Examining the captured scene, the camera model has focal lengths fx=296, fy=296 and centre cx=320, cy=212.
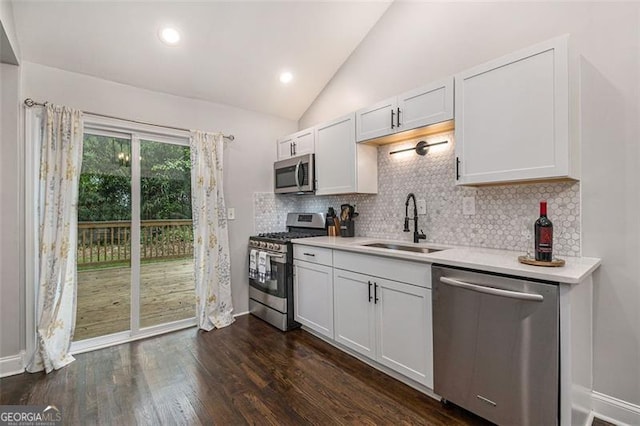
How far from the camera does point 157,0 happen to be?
2.27 m

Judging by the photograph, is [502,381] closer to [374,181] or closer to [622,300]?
[622,300]

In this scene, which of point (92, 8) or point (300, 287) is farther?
point (300, 287)

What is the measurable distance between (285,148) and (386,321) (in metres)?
2.44

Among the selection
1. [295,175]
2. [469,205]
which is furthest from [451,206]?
[295,175]

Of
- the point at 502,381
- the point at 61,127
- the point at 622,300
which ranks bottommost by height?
the point at 502,381

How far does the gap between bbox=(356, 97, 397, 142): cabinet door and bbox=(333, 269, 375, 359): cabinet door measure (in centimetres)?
123

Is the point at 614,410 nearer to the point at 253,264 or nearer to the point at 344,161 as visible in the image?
the point at 344,161

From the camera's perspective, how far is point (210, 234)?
319 centimetres

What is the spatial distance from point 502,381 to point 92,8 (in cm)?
364

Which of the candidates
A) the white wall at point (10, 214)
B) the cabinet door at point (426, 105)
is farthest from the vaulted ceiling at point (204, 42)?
the cabinet door at point (426, 105)

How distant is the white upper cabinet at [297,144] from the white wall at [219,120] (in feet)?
0.48

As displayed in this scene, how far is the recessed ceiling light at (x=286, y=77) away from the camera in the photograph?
3.27 meters

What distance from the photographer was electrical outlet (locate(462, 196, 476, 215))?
2307 millimetres

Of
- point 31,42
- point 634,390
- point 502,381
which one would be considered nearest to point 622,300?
point 634,390
